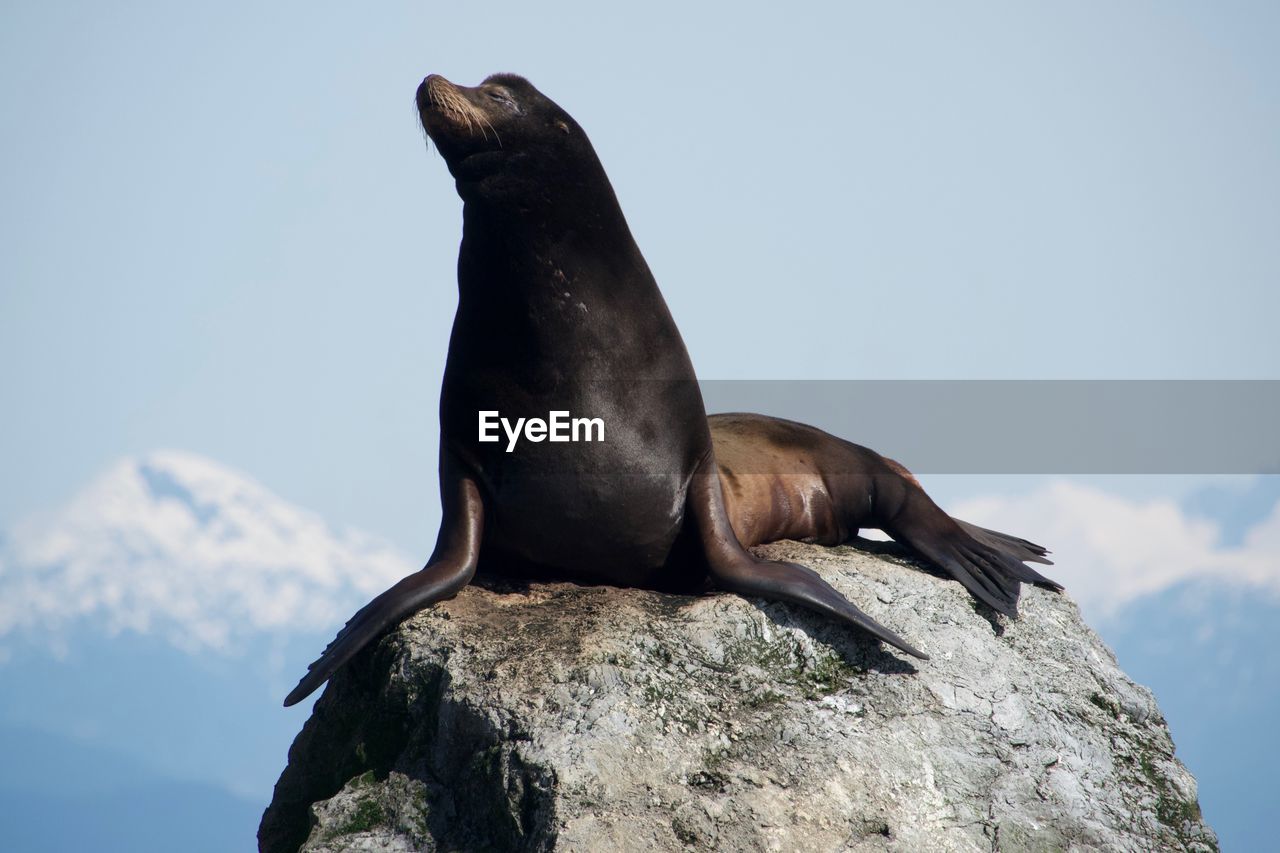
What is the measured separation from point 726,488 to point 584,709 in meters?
1.98

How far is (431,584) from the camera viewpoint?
5.77m

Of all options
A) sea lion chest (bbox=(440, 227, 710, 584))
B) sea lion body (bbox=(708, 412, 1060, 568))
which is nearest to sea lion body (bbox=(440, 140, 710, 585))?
sea lion chest (bbox=(440, 227, 710, 584))

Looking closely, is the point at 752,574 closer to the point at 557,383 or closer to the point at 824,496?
the point at 557,383

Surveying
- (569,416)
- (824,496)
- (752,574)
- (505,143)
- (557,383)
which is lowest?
(752,574)

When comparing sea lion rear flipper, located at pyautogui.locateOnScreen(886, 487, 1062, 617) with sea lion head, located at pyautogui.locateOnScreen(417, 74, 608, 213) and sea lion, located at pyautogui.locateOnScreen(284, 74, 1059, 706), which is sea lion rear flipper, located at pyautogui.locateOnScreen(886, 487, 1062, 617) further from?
sea lion head, located at pyautogui.locateOnScreen(417, 74, 608, 213)

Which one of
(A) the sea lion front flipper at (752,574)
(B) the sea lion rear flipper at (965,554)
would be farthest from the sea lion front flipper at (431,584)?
(B) the sea lion rear flipper at (965,554)

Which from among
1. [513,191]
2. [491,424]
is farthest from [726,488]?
[513,191]

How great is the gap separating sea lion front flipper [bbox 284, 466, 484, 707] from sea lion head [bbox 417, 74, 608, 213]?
4.17 ft

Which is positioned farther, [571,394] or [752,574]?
[571,394]

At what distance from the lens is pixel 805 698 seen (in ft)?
17.7

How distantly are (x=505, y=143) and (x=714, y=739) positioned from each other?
2720mm

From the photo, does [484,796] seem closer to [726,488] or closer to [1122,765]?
[726,488]

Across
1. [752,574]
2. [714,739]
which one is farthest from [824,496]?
[714,739]

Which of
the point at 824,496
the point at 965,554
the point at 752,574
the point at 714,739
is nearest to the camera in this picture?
the point at 714,739
